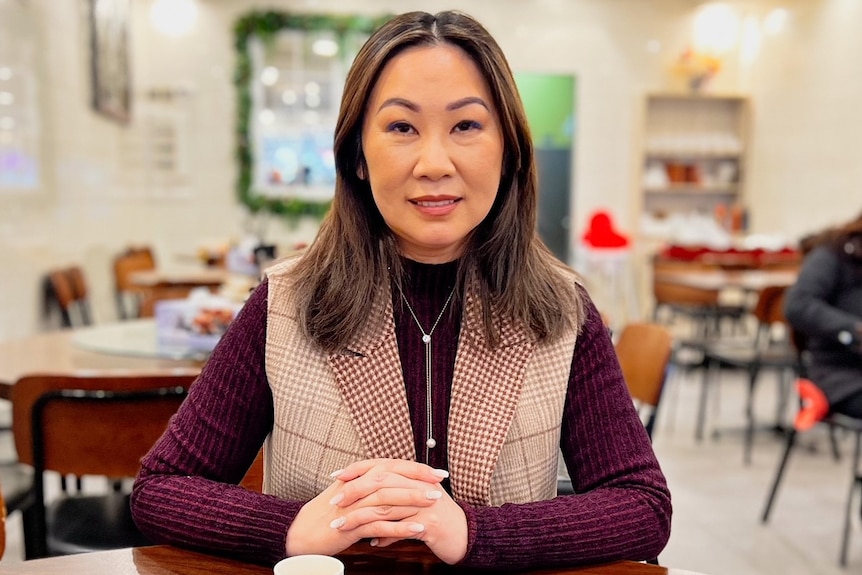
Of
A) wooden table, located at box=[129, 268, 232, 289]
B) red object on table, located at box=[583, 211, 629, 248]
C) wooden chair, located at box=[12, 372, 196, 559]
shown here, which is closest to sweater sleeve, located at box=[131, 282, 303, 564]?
wooden chair, located at box=[12, 372, 196, 559]

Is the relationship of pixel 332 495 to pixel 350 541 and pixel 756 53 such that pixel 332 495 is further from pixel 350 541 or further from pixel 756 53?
pixel 756 53

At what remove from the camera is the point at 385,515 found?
886 mm

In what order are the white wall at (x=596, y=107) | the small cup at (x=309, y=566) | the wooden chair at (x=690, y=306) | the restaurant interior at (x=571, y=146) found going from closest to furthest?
the small cup at (x=309, y=566) → the restaurant interior at (x=571, y=146) → the wooden chair at (x=690, y=306) → the white wall at (x=596, y=107)

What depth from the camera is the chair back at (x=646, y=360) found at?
1.75m

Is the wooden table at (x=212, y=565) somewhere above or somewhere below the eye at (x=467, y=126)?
below

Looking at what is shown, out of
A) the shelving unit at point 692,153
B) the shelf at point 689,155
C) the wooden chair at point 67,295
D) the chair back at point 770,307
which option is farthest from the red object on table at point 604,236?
the wooden chair at point 67,295

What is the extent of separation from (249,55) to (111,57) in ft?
5.83

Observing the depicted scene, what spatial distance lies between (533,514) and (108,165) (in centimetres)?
539

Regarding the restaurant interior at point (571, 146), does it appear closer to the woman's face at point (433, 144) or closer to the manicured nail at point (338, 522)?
the woman's face at point (433, 144)

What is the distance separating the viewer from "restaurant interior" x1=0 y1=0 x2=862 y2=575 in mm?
4703

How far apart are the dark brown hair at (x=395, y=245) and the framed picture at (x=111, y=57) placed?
15.0ft

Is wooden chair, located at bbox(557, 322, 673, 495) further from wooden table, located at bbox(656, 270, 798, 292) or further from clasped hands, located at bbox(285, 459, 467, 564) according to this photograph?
wooden table, located at bbox(656, 270, 798, 292)

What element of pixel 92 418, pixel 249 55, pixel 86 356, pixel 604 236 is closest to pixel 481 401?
pixel 92 418

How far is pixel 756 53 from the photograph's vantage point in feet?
24.6
